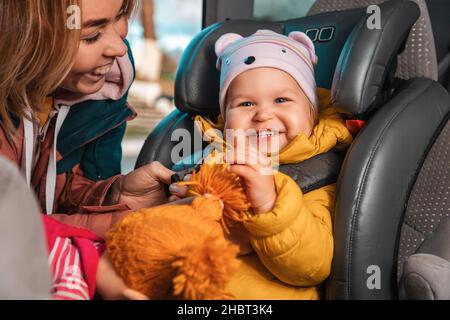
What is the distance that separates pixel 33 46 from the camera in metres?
1.25

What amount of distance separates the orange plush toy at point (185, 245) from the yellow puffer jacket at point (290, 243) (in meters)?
0.06

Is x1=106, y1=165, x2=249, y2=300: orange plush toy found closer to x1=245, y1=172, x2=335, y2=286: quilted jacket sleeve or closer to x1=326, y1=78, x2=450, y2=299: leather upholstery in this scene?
x1=245, y1=172, x2=335, y2=286: quilted jacket sleeve

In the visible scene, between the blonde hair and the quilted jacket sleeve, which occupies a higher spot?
the blonde hair

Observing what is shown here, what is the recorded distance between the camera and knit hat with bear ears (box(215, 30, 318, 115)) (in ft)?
4.35

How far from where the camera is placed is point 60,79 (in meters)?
1.27

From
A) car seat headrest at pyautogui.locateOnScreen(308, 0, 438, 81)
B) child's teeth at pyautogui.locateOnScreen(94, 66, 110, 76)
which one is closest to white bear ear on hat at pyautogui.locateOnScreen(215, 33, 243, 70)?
child's teeth at pyautogui.locateOnScreen(94, 66, 110, 76)

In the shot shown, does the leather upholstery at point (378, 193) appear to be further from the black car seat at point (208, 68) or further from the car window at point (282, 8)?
the car window at point (282, 8)

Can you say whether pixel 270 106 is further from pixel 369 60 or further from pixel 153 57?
pixel 153 57

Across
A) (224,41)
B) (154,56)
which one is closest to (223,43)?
(224,41)

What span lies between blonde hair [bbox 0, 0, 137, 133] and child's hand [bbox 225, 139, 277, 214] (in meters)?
0.46

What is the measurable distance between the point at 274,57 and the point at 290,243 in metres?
0.49

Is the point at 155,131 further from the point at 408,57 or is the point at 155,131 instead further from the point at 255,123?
the point at 408,57

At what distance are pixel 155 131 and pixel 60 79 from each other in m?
0.38

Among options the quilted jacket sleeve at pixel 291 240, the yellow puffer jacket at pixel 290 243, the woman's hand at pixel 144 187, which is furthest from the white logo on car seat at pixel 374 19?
the woman's hand at pixel 144 187
